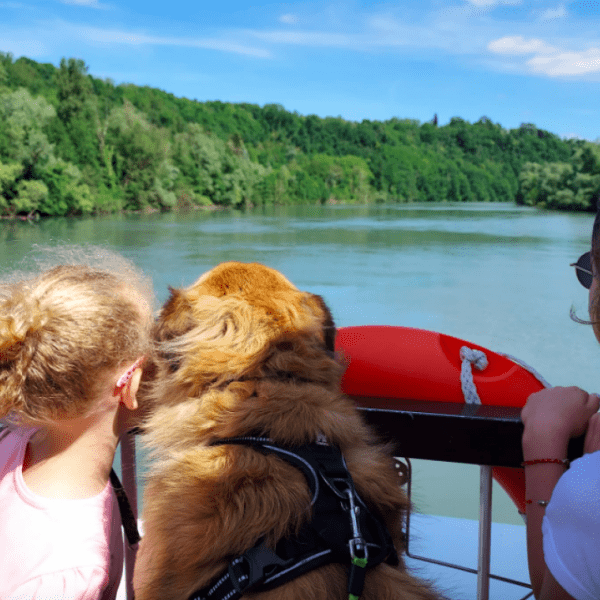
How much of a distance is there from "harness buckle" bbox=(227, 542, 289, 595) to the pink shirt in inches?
14.1

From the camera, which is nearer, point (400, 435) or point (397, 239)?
point (400, 435)

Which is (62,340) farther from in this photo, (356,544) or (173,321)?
(356,544)

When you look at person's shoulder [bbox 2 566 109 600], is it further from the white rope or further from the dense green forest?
the dense green forest

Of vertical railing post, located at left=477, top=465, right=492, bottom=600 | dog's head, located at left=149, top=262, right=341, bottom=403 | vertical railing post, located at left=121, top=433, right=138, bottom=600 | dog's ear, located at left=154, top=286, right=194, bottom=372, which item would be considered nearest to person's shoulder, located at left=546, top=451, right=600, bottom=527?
vertical railing post, located at left=477, top=465, right=492, bottom=600

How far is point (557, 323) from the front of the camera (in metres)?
6.26

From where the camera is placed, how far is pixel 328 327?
1.31m

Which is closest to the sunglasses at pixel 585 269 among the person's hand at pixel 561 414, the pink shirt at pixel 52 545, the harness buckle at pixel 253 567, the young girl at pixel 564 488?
the young girl at pixel 564 488

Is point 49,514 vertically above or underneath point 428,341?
underneath

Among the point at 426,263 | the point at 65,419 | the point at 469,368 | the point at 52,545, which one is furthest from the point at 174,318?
the point at 426,263

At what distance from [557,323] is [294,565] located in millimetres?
6184

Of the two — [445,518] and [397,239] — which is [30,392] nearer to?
[445,518]

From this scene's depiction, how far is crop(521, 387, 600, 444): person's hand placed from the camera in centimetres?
94

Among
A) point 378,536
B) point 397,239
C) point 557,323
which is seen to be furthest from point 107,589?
point 397,239

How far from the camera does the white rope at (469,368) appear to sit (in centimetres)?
140
